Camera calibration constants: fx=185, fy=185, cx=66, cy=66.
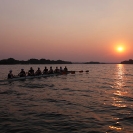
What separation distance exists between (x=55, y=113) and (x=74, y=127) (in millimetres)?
2879

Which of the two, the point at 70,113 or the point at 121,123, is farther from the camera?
the point at 70,113

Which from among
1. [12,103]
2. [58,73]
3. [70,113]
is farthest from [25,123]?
[58,73]

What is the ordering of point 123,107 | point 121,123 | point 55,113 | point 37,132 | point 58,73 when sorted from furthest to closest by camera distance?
point 58,73 → point 123,107 → point 55,113 → point 121,123 → point 37,132

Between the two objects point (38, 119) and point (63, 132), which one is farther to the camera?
point (38, 119)

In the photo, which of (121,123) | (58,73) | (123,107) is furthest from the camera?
(58,73)

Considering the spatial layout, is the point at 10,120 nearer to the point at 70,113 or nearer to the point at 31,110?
the point at 31,110

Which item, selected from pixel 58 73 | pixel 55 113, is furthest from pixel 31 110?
pixel 58 73

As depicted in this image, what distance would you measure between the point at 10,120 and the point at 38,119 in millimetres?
1668

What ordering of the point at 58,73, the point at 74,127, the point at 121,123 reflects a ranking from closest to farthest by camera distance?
the point at 74,127 → the point at 121,123 → the point at 58,73

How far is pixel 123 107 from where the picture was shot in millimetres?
14992

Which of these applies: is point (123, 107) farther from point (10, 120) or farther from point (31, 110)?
point (10, 120)

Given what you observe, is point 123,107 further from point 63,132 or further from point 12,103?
point 12,103

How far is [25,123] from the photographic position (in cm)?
1068

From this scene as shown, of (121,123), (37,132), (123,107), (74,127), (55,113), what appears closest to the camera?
(37,132)
